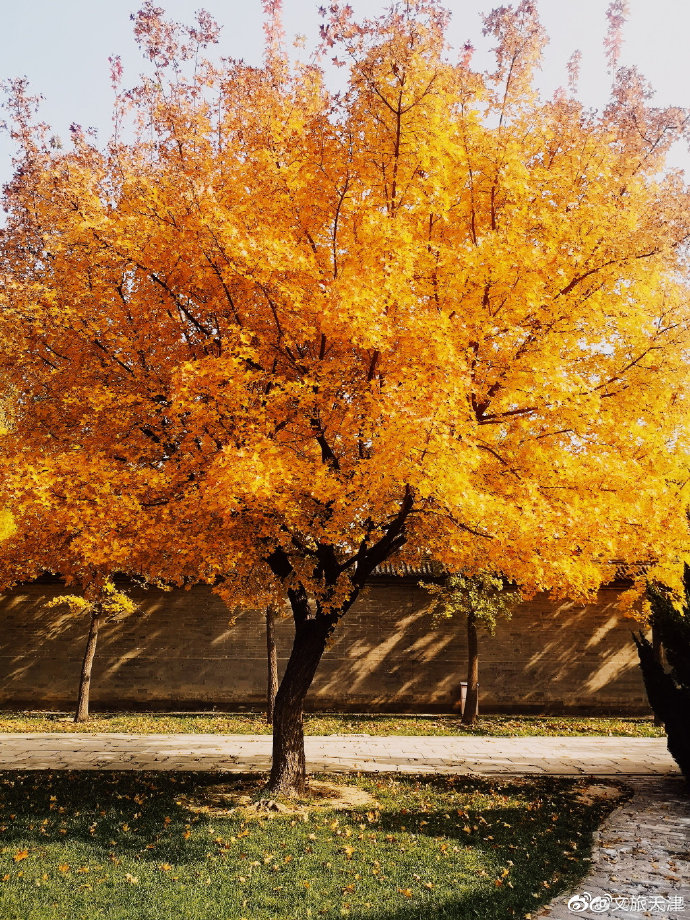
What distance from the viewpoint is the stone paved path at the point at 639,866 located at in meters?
5.39

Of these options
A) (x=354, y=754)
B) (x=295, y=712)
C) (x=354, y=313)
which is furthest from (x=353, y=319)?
(x=354, y=754)

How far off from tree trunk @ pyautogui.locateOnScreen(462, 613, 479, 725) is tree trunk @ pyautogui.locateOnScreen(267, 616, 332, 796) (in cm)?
897

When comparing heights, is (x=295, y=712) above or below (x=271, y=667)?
below

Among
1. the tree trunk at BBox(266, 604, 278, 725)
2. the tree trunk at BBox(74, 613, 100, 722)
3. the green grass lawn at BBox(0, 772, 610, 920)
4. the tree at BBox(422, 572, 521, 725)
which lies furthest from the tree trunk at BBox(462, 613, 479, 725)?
the tree trunk at BBox(74, 613, 100, 722)

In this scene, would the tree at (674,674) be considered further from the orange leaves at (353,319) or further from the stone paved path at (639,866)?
the orange leaves at (353,319)

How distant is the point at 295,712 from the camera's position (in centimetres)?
920

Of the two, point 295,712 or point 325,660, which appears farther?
point 325,660

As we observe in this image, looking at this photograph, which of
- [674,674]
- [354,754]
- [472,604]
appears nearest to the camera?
[674,674]

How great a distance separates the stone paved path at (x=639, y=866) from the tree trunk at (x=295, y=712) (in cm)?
393

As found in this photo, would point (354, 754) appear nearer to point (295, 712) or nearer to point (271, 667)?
point (295, 712)

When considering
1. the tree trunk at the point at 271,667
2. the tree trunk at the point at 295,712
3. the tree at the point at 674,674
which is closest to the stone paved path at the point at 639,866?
the tree at the point at 674,674

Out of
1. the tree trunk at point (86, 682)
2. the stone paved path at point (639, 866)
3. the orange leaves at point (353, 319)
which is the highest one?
the orange leaves at point (353, 319)

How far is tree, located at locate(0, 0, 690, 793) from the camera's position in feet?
22.9

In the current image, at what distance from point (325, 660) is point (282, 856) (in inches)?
489
